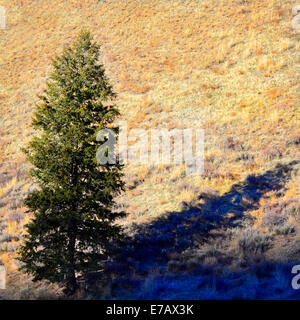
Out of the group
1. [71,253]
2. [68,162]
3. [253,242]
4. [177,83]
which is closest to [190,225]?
[253,242]

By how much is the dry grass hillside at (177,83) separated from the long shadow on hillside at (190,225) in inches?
19.1

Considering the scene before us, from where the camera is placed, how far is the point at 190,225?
1375 centimetres

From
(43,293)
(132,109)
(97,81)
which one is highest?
(132,109)

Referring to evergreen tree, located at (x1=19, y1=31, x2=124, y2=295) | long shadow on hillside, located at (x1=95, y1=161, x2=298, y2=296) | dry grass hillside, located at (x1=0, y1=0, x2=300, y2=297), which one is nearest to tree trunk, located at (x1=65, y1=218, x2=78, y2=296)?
evergreen tree, located at (x1=19, y1=31, x2=124, y2=295)

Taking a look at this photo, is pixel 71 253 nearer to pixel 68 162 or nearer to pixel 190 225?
pixel 68 162

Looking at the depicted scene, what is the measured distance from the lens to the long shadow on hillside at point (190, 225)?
40.2 feet

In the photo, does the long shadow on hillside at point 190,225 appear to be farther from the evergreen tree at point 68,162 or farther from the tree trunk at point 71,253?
the evergreen tree at point 68,162

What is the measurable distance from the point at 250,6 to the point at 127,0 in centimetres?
1694

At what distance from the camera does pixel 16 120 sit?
100ft

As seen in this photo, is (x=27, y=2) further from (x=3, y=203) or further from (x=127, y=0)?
(x=3, y=203)

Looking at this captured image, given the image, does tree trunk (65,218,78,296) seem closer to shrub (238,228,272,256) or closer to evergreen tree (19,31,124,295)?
evergreen tree (19,31,124,295)

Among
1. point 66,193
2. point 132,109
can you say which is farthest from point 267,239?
point 132,109

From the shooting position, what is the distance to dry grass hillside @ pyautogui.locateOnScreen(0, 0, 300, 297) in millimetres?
16594

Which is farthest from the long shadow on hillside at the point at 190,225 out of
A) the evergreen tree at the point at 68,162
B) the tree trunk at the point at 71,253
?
the evergreen tree at the point at 68,162
